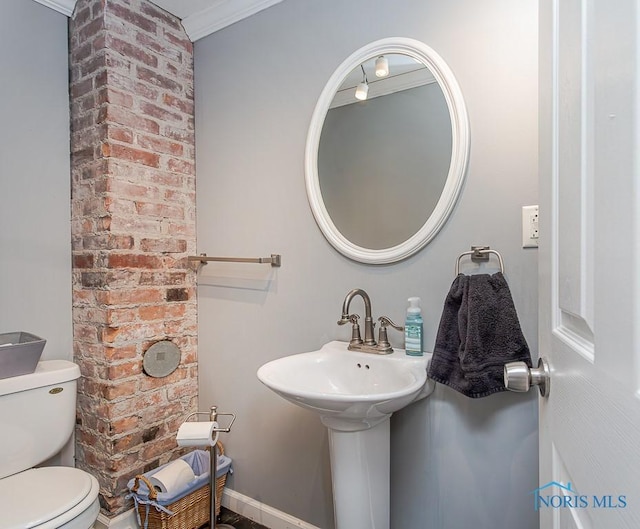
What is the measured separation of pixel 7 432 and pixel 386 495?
4.56ft

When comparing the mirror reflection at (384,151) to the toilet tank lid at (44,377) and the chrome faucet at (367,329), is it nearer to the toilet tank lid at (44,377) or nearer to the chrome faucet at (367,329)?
the chrome faucet at (367,329)

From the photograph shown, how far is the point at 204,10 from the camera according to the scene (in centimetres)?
195

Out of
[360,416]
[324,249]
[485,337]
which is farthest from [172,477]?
[485,337]

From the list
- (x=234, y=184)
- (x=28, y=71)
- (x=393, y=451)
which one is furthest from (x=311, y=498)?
(x=28, y=71)

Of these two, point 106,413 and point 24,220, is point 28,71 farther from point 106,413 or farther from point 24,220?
point 106,413

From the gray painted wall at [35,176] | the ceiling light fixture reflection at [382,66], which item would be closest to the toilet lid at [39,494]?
the gray painted wall at [35,176]

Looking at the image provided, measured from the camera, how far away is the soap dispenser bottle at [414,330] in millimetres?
1372

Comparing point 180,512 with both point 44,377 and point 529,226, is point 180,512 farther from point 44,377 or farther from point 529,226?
point 529,226

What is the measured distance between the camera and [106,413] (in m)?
1.73

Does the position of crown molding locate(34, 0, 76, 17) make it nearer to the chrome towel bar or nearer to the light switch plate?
the chrome towel bar

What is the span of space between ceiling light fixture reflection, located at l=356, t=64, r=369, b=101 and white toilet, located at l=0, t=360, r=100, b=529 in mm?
1601

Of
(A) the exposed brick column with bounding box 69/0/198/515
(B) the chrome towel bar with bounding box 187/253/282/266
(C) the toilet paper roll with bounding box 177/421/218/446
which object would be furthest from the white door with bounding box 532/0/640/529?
(A) the exposed brick column with bounding box 69/0/198/515

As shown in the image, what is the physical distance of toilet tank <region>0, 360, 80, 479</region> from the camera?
150 cm

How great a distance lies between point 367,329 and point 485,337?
0.42 m
